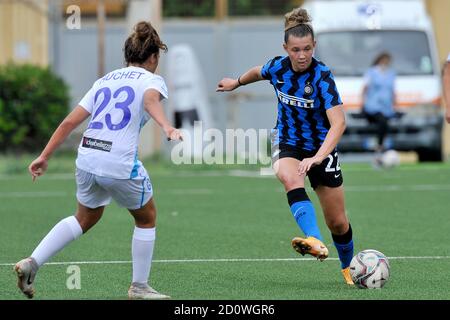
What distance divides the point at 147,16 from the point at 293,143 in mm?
17903

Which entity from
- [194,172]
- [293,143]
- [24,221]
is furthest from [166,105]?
[293,143]

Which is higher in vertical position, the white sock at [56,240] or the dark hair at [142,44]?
the dark hair at [142,44]

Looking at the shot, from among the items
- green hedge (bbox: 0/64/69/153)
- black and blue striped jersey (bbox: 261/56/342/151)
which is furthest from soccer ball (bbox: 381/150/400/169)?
black and blue striped jersey (bbox: 261/56/342/151)

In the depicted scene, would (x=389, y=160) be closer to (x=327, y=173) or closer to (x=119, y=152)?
(x=327, y=173)

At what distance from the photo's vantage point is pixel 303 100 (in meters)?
8.91

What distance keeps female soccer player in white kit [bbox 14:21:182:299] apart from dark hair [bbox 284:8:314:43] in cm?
108

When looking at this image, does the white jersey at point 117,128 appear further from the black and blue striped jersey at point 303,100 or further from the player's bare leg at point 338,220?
the player's bare leg at point 338,220

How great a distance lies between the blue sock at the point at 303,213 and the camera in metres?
8.48

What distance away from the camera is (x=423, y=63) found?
2384cm

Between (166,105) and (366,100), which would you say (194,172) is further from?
(166,105)

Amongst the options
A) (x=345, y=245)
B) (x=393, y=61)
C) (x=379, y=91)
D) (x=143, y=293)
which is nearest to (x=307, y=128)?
(x=345, y=245)

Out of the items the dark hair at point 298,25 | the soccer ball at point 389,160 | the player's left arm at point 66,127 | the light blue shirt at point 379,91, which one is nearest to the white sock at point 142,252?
the player's left arm at point 66,127

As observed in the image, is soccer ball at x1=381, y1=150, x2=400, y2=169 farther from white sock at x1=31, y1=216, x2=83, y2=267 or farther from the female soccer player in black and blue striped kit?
white sock at x1=31, y1=216, x2=83, y2=267

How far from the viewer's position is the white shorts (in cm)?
793
